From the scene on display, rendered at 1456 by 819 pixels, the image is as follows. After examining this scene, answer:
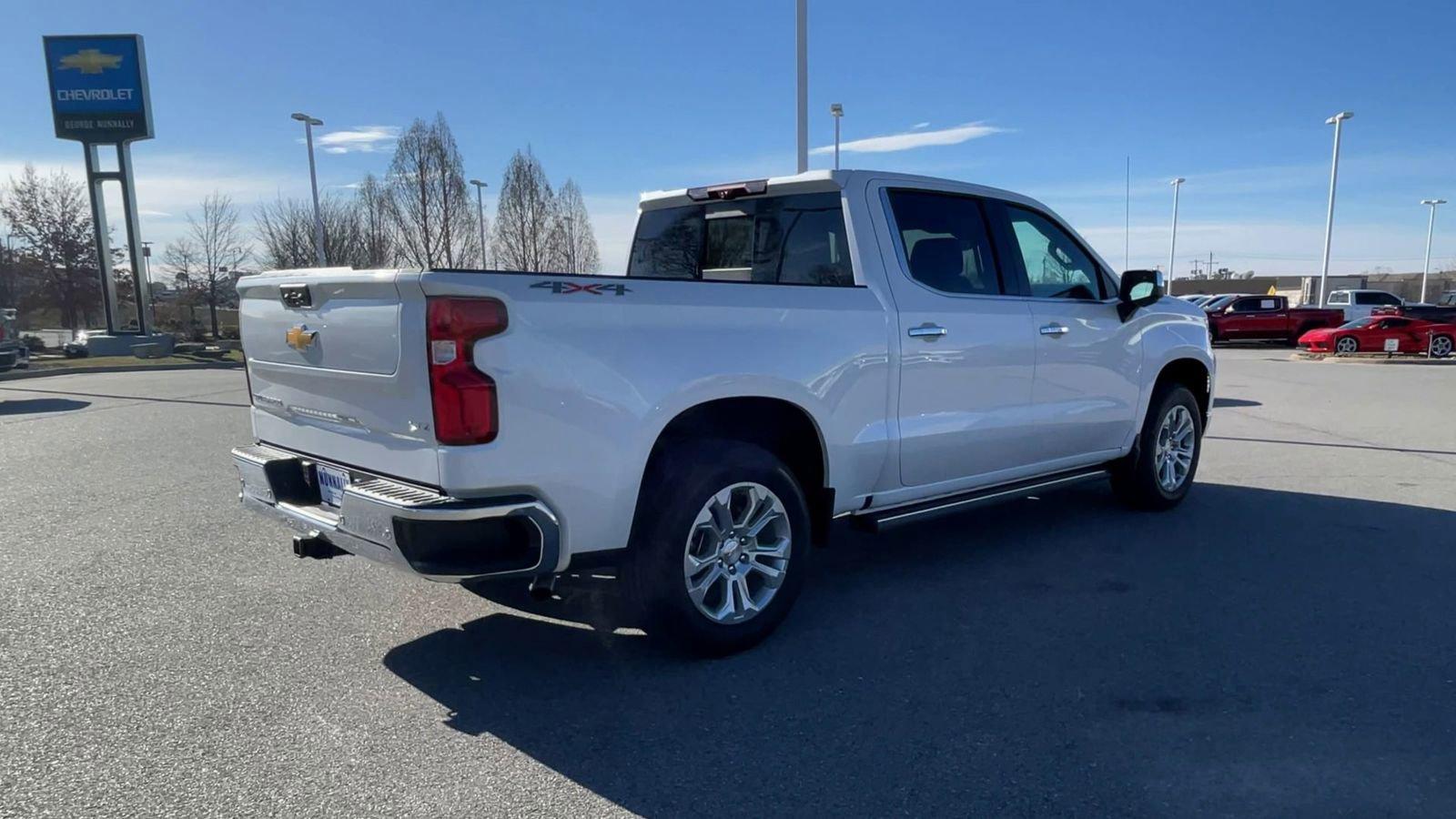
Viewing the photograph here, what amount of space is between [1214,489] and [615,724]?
229 inches

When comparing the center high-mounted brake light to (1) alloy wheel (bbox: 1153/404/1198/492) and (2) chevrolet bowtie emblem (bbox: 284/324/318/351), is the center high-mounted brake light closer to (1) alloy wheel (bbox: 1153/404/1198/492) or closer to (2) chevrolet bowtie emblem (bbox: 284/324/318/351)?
(2) chevrolet bowtie emblem (bbox: 284/324/318/351)

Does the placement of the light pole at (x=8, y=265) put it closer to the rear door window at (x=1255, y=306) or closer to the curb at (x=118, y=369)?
the curb at (x=118, y=369)

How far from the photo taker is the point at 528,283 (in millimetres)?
3219

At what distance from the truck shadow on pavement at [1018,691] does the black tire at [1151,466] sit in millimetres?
859

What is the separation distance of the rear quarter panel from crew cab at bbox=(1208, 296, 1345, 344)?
2894cm

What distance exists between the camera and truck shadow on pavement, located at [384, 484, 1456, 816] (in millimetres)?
2924

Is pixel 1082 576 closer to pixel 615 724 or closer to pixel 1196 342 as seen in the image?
pixel 1196 342

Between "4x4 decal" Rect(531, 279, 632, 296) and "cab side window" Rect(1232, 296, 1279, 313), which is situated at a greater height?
"4x4 decal" Rect(531, 279, 632, 296)

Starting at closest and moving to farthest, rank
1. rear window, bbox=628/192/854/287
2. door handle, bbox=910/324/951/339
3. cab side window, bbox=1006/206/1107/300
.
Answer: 1. door handle, bbox=910/324/951/339
2. rear window, bbox=628/192/854/287
3. cab side window, bbox=1006/206/1107/300

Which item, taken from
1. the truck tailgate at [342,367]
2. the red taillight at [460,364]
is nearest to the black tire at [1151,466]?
the red taillight at [460,364]

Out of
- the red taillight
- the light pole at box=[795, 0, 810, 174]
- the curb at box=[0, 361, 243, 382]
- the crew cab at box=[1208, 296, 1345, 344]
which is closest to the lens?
the red taillight

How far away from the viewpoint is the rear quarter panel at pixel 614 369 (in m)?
3.19

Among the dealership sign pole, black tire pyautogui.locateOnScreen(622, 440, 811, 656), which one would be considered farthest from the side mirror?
the dealership sign pole

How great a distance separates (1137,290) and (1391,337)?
21.9 m
